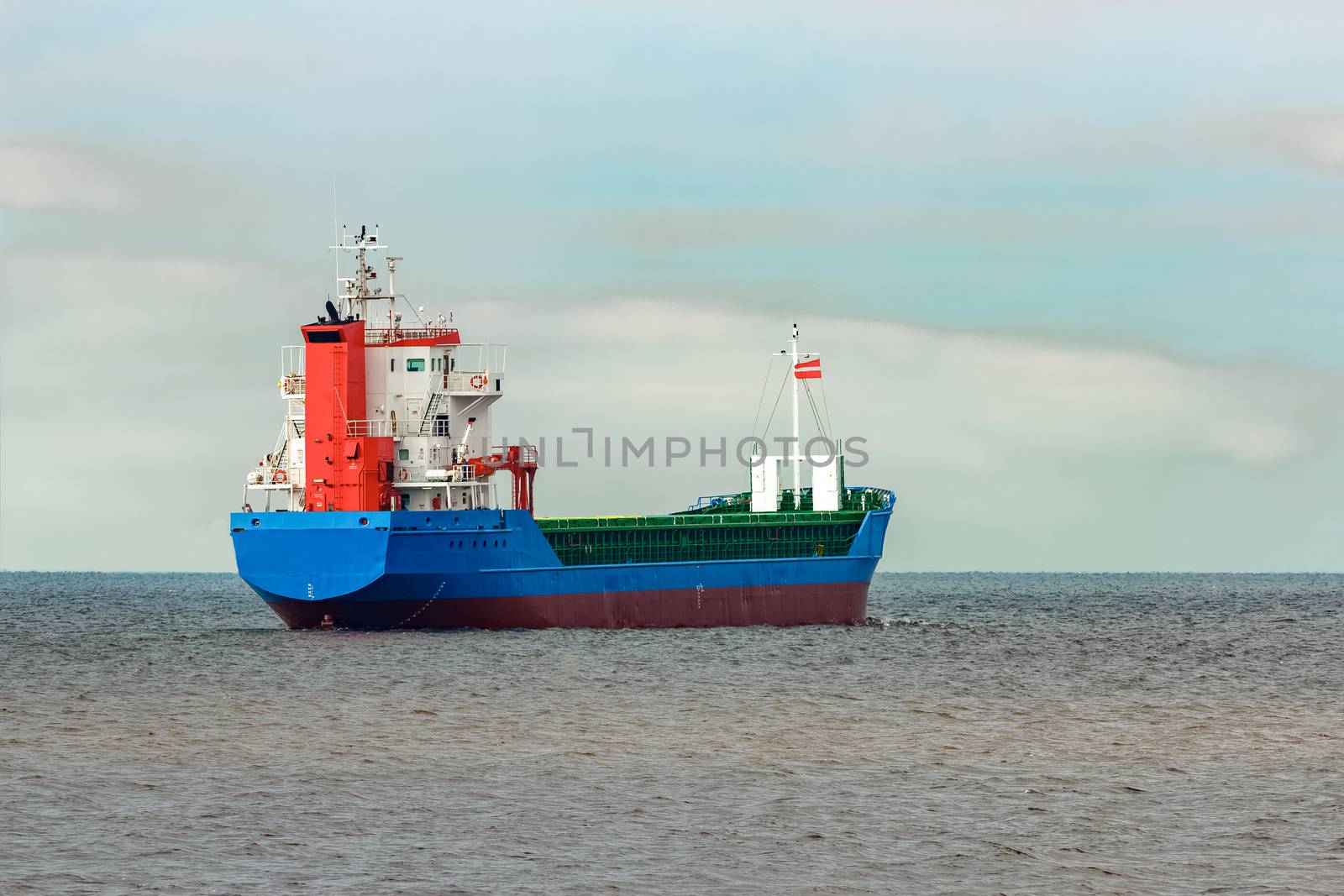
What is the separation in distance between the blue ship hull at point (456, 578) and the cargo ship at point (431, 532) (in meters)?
0.05

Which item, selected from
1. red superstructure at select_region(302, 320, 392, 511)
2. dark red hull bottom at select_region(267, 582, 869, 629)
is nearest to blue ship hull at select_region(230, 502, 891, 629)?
dark red hull bottom at select_region(267, 582, 869, 629)

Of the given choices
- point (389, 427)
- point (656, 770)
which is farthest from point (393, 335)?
point (656, 770)

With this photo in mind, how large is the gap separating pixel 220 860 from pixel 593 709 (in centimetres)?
1454

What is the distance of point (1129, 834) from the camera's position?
70.6 feet

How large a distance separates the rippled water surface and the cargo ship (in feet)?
5.49

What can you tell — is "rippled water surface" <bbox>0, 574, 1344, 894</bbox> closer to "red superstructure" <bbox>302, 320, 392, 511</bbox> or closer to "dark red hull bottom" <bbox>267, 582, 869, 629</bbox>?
"dark red hull bottom" <bbox>267, 582, 869, 629</bbox>

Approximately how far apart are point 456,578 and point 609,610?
7.32 m

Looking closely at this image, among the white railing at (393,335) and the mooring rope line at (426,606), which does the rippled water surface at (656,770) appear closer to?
the mooring rope line at (426,606)

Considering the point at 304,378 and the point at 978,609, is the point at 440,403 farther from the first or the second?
Answer: the point at 978,609

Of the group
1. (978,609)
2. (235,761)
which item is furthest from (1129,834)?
(978,609)

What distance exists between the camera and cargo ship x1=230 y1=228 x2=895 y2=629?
47.3m

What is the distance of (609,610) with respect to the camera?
54.6 meters

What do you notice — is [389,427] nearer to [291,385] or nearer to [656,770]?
[291,385]

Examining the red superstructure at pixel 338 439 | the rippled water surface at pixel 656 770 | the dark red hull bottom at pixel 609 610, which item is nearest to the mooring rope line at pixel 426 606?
the dark red hull bottom at pixel 609 610
